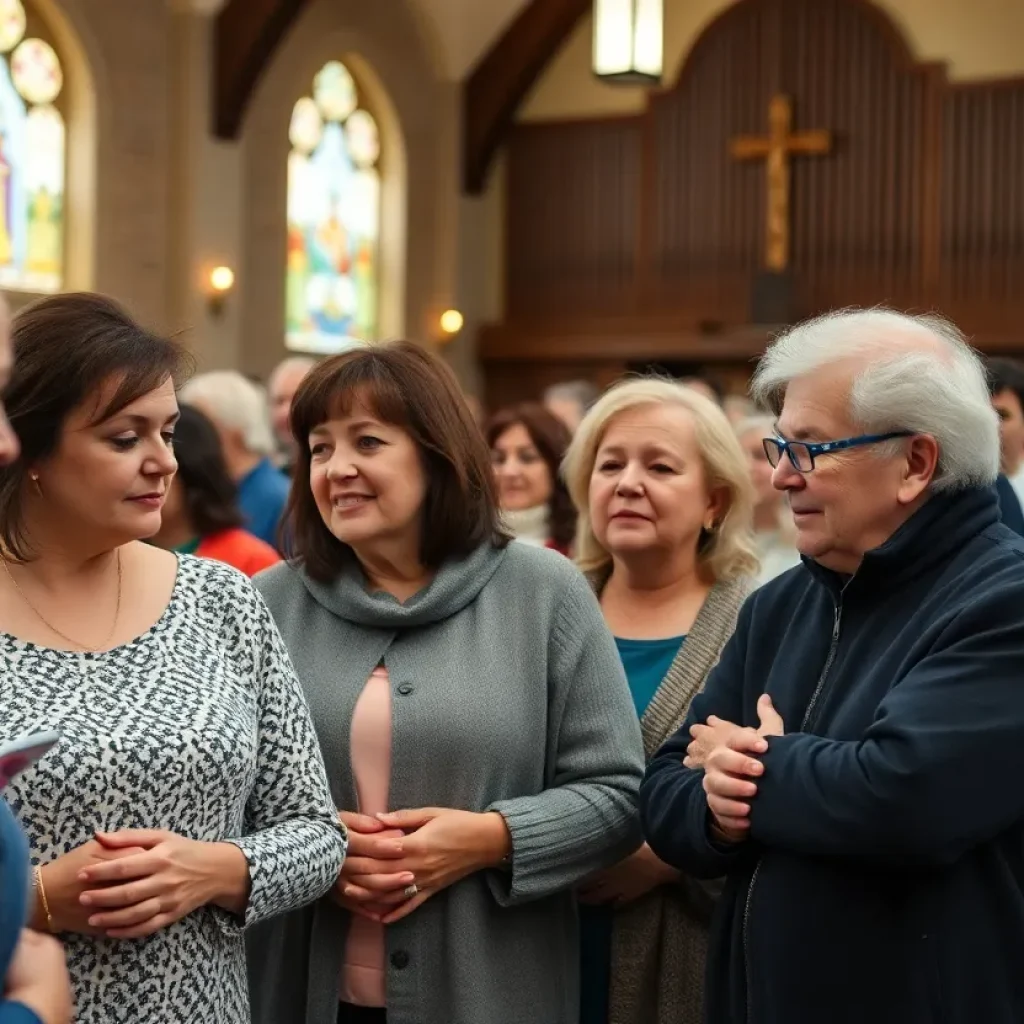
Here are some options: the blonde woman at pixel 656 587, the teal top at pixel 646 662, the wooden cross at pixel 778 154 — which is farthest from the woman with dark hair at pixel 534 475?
the wooden cross at pixel 778 154

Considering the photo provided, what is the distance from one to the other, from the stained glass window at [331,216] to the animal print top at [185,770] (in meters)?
12.0

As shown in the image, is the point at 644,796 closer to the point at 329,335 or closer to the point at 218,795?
the point at 218,795

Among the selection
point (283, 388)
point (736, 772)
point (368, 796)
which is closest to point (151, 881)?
point (368, 796)

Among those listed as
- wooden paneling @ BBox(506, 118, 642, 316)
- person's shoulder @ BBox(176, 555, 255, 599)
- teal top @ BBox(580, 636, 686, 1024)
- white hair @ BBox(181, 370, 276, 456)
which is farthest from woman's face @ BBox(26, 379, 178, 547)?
wooden paneling @ BBox(506, 118, 642, 316)

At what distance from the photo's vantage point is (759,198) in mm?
14898

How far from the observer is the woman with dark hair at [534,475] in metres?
4.97

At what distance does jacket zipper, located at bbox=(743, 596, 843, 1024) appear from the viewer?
2.43 meters

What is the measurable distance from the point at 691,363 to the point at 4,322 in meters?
13.5

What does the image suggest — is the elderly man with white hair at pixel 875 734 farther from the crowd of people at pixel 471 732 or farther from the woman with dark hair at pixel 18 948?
the woman with dark hair at pixel 18 948

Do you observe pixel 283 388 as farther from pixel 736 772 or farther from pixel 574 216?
pixel 574 216

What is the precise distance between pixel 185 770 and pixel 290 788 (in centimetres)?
23

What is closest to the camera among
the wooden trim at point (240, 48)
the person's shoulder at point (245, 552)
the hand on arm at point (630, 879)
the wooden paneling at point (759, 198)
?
the hand on arm at point (630, 879)

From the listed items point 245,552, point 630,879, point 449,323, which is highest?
point 449,323

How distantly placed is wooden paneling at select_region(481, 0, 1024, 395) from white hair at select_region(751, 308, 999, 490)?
11.8 metres
